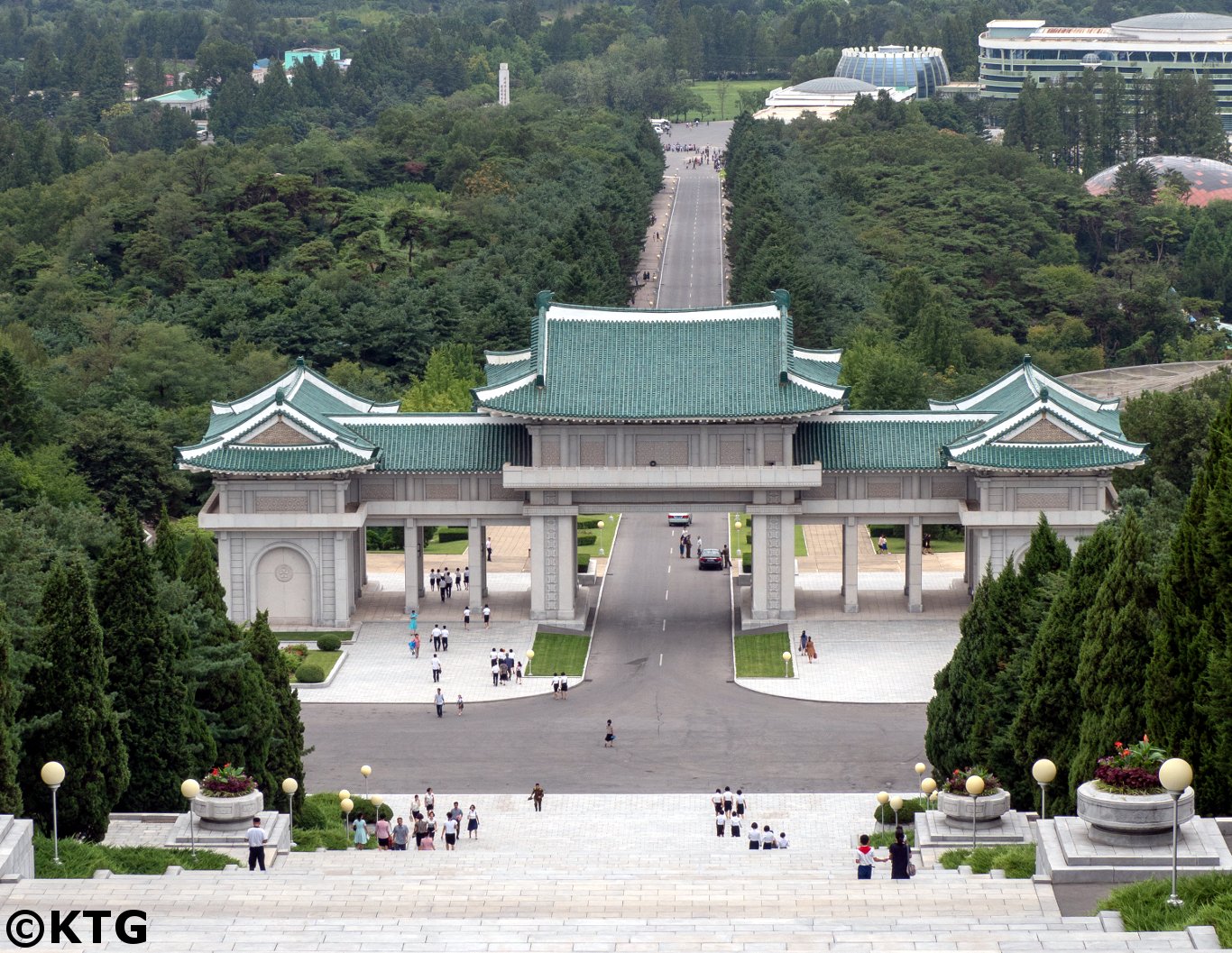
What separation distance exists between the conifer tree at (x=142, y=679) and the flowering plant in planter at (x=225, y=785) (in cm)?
424

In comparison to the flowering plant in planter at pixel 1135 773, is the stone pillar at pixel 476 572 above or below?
below

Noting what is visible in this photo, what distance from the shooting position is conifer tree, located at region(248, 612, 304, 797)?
58219 millimetres

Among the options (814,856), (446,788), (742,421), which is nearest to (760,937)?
(814,856)

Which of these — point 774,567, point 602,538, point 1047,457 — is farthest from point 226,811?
point 602,538

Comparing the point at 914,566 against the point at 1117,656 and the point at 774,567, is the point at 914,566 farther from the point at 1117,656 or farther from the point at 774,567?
the point at 1117,656

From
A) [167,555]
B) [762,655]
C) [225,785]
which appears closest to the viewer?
[225,785]

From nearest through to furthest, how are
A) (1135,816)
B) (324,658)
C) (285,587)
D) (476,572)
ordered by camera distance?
(1135,816) → (324,658) → (285,587) → (476,572)

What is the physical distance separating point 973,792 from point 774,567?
110ft

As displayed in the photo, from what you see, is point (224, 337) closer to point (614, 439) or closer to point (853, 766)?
point (614, 439)

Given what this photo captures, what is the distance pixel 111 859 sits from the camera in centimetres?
4394

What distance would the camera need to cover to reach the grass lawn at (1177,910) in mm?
33469

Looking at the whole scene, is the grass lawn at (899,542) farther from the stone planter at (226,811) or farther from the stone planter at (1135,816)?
the stone planter at (1135,816)

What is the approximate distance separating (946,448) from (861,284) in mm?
68592

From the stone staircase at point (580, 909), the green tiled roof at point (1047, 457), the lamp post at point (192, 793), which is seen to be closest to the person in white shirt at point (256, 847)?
the stone staircase at point (580, 909)
